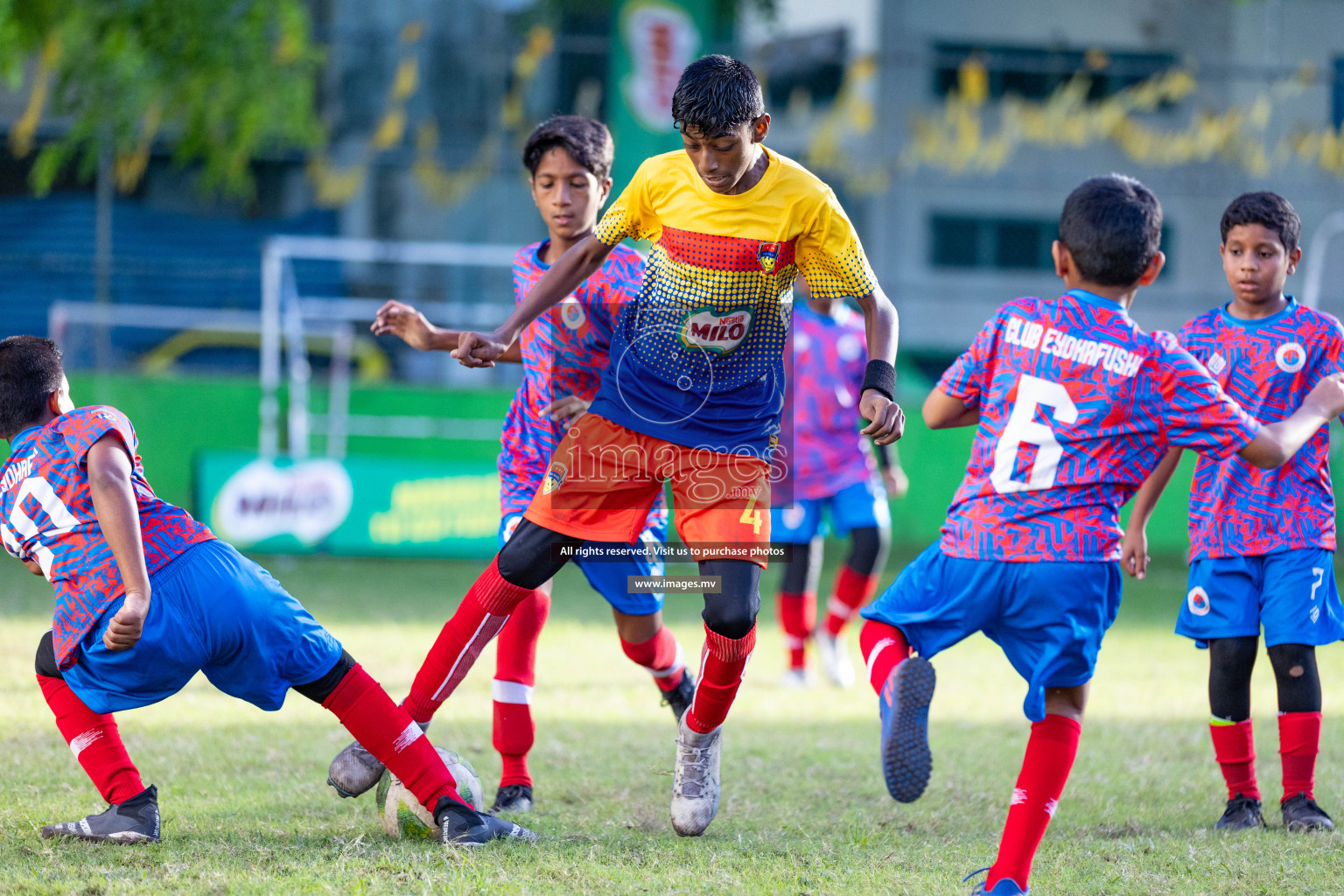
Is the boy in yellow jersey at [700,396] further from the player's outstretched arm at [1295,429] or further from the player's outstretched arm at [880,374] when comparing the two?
the player's outstretched arm at [1295,429]

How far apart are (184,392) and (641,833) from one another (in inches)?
355

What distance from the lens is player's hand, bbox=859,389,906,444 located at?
3.29m

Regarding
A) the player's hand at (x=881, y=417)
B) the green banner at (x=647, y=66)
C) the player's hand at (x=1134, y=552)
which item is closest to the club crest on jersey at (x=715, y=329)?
the player's hand at (x=881, y=417)

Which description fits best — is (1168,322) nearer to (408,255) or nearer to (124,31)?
(408,255)

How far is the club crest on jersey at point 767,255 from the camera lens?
3.59m

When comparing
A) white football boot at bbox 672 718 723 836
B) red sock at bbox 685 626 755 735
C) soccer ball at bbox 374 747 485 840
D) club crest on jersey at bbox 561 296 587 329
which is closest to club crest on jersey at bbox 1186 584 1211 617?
red sock at bbox 685 626 755 735

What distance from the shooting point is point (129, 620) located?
3.12 m

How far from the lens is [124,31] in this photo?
1177 cm

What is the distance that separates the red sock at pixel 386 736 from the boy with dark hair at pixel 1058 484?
1.17 metres

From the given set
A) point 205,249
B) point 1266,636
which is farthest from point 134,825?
point 205,249

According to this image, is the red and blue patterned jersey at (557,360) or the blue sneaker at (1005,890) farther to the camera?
the red and blue patterned jersey at (557,360)

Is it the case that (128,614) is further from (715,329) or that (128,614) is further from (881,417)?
(881,417)

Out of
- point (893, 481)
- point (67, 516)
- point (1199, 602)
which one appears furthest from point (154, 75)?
point (1199, 602)

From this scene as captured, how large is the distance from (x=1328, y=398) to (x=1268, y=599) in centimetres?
73
